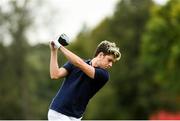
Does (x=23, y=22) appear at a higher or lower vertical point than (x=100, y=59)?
higher

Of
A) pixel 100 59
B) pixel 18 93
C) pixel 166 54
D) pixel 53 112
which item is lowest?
pixel 53 112

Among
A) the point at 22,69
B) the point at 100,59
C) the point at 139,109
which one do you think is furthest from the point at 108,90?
the point at 100,59

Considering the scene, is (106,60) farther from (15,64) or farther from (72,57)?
(15,64)

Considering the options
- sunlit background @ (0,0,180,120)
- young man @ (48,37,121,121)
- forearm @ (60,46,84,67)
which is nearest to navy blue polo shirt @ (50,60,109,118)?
young man @ (48,37,121,121)

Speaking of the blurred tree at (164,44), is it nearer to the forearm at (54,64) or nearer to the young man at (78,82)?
the young man at (78,82)

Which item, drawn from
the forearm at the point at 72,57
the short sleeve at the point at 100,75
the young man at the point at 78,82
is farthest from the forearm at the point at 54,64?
the short sleeve at the point at 100,75

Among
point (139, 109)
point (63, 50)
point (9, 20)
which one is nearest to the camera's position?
point (63, 50)

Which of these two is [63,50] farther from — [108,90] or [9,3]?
[108,90]

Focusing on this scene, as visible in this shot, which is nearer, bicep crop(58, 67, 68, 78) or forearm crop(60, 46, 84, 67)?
forearm crop(60, 46, 84, 67)

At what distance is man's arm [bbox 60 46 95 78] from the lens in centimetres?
880

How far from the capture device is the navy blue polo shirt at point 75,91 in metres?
9.09

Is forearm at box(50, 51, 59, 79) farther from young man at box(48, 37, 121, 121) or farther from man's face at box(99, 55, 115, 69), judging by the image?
man's face at box(99, 55, 115, 69)

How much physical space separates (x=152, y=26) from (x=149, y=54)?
2139mm

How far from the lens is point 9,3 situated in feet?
162
